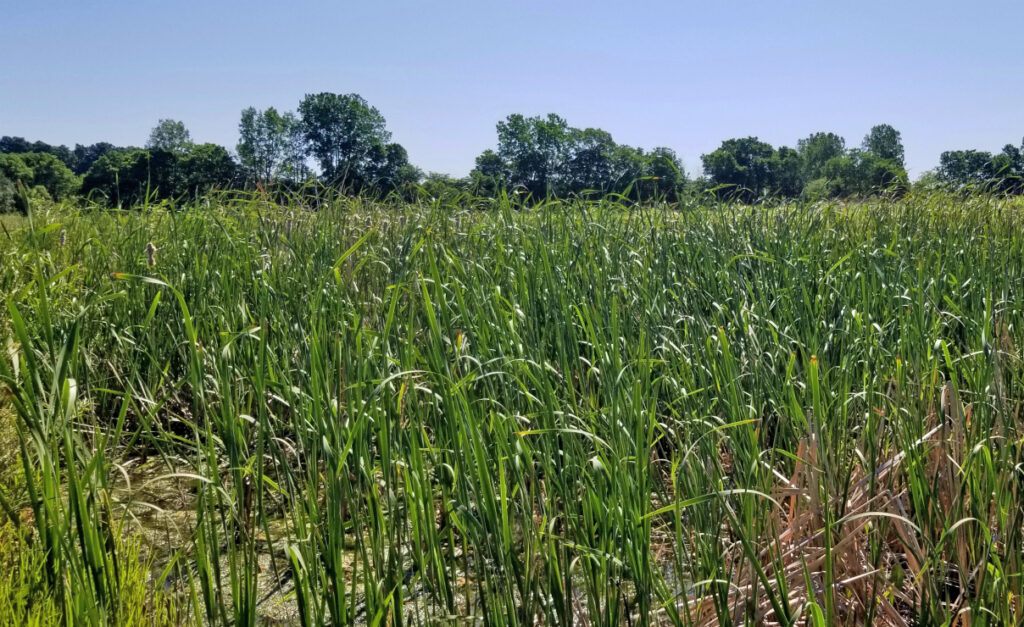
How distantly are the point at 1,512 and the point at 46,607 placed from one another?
0.80 m

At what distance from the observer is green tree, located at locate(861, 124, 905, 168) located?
248 ft

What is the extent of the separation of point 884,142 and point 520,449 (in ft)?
281

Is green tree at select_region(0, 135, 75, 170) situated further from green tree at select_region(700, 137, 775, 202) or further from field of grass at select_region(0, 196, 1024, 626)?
field of grass at select_region(0, 196, 1024, 626)

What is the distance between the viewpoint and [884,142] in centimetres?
7644

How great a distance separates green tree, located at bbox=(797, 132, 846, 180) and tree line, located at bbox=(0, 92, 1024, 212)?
152 millimetres

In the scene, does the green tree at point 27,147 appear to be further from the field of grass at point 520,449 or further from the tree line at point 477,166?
the field of grass at point 520,449

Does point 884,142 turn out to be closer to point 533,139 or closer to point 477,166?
point 533,139

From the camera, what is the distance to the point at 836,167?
67250 millimetres

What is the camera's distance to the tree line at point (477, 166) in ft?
15.7

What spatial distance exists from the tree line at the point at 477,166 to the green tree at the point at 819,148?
0.50ft

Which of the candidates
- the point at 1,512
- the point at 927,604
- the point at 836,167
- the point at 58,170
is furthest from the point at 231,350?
the point at 836,167

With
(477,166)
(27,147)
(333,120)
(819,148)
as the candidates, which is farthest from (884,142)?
(27,147)

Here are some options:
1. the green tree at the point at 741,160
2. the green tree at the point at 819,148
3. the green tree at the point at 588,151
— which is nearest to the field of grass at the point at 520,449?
the green tree at the point at 588,151

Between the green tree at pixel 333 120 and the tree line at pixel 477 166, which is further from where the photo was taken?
the green tree at pixel 333 120
